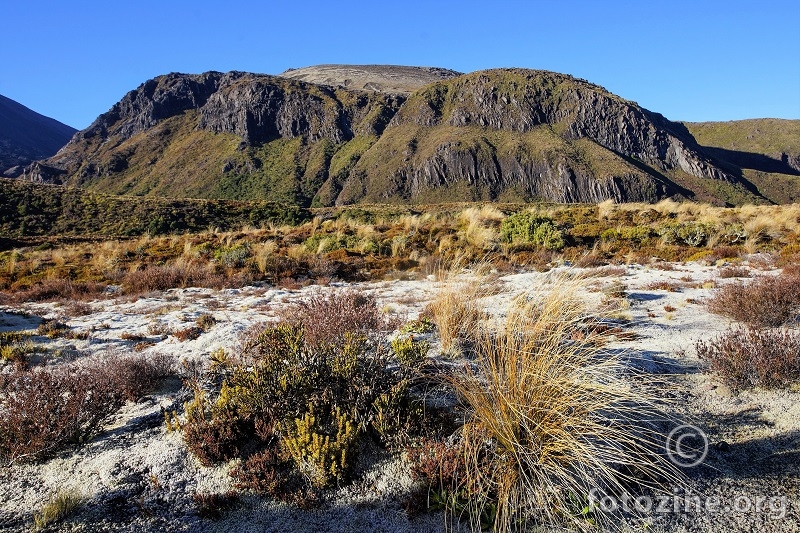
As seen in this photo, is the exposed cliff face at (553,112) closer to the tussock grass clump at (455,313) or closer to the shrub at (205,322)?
the shrub at (205,322)

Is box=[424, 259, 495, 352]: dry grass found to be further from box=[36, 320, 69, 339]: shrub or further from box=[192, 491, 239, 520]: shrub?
box=[36, 320, 69, 339]: shrub

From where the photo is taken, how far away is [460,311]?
5.36 meters

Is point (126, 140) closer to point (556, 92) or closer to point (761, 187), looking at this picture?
point (556, 92)

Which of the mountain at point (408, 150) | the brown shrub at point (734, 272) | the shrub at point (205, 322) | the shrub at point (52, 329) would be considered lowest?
the shrub at point (52, 329)

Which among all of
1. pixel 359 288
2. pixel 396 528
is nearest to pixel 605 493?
pixel 396 528

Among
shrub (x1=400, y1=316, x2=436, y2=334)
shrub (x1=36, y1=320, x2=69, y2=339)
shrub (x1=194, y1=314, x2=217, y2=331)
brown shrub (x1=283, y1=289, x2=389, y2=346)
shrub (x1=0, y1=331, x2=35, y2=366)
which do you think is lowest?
shrub (x1=36, y1=320, x2=69, y2=339)

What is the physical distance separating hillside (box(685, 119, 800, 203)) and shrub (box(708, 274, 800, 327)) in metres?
155

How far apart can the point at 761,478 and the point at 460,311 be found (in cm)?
304

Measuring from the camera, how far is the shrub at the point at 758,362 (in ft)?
13.9

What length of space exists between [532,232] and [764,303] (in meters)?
9.17

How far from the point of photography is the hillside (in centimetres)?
13038

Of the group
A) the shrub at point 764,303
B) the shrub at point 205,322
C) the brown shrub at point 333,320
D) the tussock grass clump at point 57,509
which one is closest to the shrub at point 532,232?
the shrub at point 764,303

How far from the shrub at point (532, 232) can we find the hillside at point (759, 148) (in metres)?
148

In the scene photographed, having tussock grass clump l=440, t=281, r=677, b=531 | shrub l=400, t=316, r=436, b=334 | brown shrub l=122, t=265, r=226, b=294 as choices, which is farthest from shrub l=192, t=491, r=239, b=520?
brown shrub l=122, t=265, r=226, b=294
